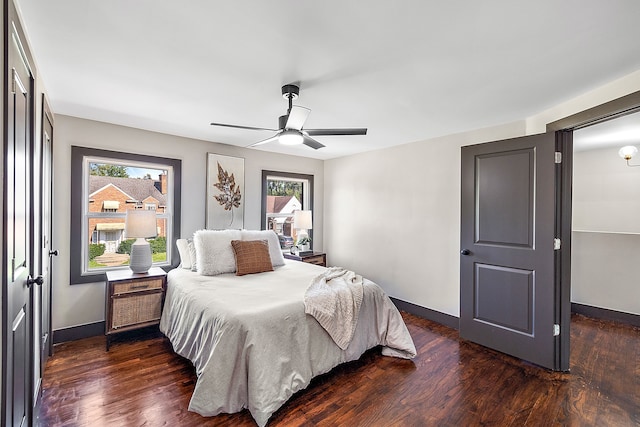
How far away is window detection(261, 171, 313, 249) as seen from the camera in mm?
4730

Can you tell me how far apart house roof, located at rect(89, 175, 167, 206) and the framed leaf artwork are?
0.59 m

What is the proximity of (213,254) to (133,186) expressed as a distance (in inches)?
53.3

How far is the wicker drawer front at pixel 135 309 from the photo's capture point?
9.65 ft

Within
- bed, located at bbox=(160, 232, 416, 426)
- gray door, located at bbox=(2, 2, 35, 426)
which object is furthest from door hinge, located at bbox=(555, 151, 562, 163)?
gray door, located at bbox=(2, 2, 35, 426)

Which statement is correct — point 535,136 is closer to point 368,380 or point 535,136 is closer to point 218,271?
point 368,380

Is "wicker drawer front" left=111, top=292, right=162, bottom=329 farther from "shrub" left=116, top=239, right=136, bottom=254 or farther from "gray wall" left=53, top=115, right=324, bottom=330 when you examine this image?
"shrub" left=116, top=239, right=136, bottom=254

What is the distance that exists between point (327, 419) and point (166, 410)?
1098mm

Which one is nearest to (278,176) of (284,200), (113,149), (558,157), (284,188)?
(284,188)

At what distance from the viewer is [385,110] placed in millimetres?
2854

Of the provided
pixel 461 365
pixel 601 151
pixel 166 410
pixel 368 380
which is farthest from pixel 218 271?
pixel 601 151

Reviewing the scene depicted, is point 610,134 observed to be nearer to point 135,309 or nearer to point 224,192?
point 224,192

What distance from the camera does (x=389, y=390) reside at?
2.32 meters

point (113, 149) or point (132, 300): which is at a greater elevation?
point (113, 149)

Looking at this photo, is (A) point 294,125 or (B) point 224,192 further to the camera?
(B) point 224,192
